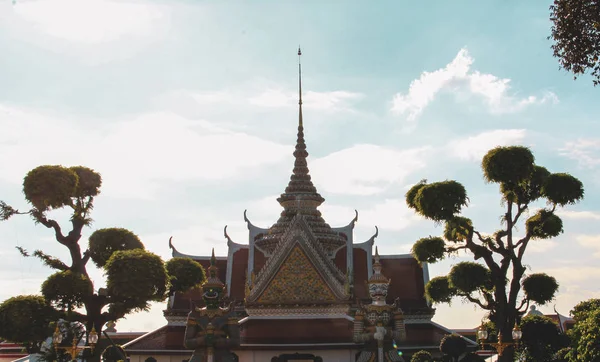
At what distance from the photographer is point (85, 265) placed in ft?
65.5

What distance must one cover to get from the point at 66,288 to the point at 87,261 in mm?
1700

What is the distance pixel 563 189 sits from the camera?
62.3ft

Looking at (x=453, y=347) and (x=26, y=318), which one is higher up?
(x=26, y=318)

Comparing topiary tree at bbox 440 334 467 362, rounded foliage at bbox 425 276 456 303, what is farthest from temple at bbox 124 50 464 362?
topiary tree at bbox 440 334 467 362

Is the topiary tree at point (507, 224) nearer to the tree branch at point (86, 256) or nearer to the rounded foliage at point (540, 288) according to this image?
the rounded foliage at point (540, 288)

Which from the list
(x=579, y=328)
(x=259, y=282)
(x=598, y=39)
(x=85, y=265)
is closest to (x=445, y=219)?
(x=579, y=328)

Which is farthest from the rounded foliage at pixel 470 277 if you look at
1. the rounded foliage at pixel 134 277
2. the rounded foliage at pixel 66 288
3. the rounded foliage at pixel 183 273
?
the rounded foliage at pixel 66 288

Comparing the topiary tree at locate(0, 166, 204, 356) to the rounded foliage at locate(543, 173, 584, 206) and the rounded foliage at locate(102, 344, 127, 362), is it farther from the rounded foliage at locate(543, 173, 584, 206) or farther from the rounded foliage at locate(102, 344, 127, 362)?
the rounded foliage at locate(543, 173, 584, 206)

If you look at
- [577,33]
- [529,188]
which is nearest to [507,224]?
[529,188]

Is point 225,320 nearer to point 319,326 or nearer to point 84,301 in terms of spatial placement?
point 84,301

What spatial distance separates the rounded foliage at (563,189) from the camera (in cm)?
1900

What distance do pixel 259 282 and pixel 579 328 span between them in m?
10.5

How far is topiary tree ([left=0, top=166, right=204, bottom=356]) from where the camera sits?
18.3 metres

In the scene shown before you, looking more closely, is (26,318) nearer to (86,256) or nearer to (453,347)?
(86,256)
